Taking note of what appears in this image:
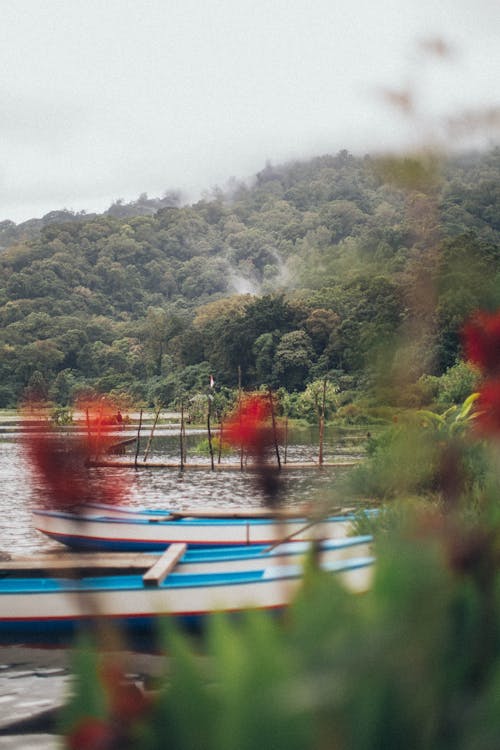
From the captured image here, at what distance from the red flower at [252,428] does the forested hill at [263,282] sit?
0.34 ft

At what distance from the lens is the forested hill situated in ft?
2.65

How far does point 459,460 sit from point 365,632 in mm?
269

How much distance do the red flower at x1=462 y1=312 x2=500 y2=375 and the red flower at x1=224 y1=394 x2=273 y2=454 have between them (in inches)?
7.6

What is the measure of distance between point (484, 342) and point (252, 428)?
0.21 meters

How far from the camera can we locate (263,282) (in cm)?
1154

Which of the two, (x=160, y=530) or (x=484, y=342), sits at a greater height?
(x=484, y=342)

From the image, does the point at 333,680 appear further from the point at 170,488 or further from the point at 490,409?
the point at 170,488

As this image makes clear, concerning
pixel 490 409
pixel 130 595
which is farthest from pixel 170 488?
pixel 490 409

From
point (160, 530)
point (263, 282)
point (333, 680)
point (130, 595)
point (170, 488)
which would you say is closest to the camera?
point (333, 680)

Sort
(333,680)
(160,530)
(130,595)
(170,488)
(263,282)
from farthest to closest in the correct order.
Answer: (170,488), (263,282), (160,530), (130,595), (333,680)

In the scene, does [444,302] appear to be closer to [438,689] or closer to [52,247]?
[438,689]

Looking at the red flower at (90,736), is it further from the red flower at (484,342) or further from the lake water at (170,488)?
the lake water at (170,488)

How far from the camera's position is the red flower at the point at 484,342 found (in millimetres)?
729

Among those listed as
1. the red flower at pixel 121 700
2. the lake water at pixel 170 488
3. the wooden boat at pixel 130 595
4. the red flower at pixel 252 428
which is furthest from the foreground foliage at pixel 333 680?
the lake water at pixel 170 488
